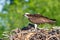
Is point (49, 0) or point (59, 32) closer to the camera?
point (59, 32)

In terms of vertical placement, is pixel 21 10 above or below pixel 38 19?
below

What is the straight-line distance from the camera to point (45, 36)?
522cm

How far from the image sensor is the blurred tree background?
13977 mm

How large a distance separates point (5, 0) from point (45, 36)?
42.8 ft

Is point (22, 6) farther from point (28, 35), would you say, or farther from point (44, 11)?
point (28, 35)

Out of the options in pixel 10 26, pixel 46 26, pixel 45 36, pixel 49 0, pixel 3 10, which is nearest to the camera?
pixel 45 36

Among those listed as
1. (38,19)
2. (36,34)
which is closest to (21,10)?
(38,19)

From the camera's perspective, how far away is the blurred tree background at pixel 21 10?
45.9 ft

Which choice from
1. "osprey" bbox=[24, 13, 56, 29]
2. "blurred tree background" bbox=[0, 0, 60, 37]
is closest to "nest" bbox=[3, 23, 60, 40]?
"osprey" bbox=[24, 13, 56, 29]

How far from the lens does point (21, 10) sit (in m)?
15.8

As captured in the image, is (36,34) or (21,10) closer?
(36,34)

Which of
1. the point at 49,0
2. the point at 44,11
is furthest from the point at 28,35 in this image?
the point at 49,0

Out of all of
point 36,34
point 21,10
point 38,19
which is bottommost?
point 21,10

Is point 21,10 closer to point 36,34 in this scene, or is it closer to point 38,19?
point 38,19
